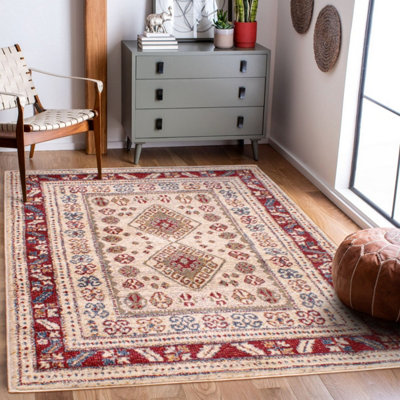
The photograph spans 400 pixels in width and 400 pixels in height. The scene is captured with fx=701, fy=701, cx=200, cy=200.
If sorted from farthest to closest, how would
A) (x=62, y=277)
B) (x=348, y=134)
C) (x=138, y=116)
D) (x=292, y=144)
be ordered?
1. (x=292, y=144)
2. (x=138, y=116)
3. (x=348, y=134)
4. (x=62, y=277)

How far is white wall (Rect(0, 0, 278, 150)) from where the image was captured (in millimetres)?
4738

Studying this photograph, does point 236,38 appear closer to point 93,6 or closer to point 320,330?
point 93,6

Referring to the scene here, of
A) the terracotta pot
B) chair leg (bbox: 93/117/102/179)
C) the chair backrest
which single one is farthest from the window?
the chair backrest

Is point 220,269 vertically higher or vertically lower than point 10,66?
lower

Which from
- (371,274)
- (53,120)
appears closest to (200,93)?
(53,120)

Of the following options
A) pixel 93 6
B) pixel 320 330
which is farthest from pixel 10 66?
pixel 320 330

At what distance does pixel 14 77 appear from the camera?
444cm

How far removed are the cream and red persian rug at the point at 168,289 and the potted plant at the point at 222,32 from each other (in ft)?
3.36

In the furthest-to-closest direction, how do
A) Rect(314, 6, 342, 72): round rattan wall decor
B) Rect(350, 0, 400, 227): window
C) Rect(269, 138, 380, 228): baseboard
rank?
Rect(314, 6, 342, 72): round rattan wall decor → Rect(269, 138, 380, 228): baseboard → Rect(350, 0, 400, 227): window

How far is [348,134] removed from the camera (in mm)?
4219

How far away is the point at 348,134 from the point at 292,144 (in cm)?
85

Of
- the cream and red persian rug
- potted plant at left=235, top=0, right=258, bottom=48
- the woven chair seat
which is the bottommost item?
the cream and red persian rug

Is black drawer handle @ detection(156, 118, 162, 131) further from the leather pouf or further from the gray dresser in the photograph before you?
the leather pouf

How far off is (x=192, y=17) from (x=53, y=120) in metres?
1.41
